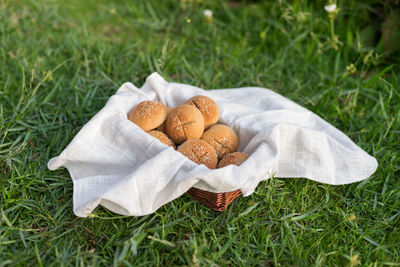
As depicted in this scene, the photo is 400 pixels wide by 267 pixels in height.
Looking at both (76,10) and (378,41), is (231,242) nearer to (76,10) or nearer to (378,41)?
(378,41)

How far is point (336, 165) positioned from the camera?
2422 millimetres

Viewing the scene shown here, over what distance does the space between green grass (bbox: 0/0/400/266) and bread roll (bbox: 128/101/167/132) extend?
53 centimetres

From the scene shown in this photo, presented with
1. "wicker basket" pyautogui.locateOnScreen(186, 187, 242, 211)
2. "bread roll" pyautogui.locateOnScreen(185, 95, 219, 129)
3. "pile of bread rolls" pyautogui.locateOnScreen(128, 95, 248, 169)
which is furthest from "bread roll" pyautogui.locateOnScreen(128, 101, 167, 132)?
"wicker basket" pyautogui.locateOnScreen(186, 187, 242, 211)

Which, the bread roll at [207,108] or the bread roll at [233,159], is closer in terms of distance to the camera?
the bread roll at [233,159]

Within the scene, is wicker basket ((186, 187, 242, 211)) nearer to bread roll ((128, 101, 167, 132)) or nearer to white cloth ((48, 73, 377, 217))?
white cloth ((48, 73, 377, 217))

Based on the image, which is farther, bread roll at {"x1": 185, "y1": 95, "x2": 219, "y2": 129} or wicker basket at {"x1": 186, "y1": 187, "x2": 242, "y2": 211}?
bread roll at {"x1": 185, "y1": 95, "x2": 219, "y2": 129}

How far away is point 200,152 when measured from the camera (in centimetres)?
218

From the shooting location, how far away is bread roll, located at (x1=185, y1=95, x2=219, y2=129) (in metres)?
2.49

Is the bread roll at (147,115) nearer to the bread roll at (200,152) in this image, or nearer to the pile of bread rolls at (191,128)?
the pile of bread rolls at (191,128)

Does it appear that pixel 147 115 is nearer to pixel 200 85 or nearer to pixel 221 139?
pixel 221 139

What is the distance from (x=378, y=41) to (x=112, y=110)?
281 centimetres

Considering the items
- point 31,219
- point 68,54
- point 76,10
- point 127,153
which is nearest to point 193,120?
point 127,153

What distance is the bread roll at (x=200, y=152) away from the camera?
2.16 metres

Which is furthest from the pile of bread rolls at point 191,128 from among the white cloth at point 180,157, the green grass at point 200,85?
the green grass at point 200,85
